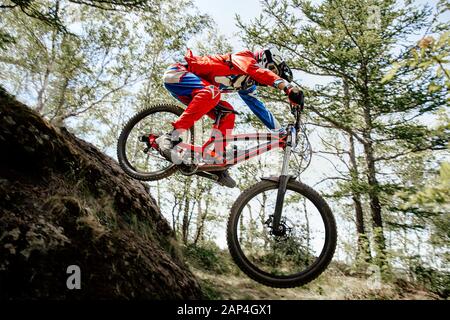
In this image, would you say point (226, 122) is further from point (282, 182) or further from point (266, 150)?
point (282, 182)

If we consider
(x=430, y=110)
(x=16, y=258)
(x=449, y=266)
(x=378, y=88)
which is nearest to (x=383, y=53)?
(x=378, y=88)

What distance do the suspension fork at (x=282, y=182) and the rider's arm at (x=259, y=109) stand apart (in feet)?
1.48

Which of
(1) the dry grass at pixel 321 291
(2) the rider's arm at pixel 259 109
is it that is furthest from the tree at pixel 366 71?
(2) the rider's arm at pixel 259 109

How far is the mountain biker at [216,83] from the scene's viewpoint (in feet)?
12.2

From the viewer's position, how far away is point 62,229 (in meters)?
3.91

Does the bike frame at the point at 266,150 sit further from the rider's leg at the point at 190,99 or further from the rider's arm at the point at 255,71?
the rider's arm at the point at 255,71

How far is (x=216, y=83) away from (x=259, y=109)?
0.64m

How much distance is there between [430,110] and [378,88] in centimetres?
152

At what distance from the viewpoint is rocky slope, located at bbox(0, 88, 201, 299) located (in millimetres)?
3348

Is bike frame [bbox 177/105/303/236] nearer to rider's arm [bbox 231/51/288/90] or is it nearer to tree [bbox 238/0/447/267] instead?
rider's arm [bbox 231/51/288/90]

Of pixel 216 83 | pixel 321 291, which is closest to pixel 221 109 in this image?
pixel 216 83

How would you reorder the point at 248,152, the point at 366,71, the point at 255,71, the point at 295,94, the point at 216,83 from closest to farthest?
the point at 295,94, the point at 255,71, the point at 248,152, the point at 216,83, the point at 366,71

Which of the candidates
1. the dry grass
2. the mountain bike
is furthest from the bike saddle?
the dry grass

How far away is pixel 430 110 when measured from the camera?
9.00 metres
